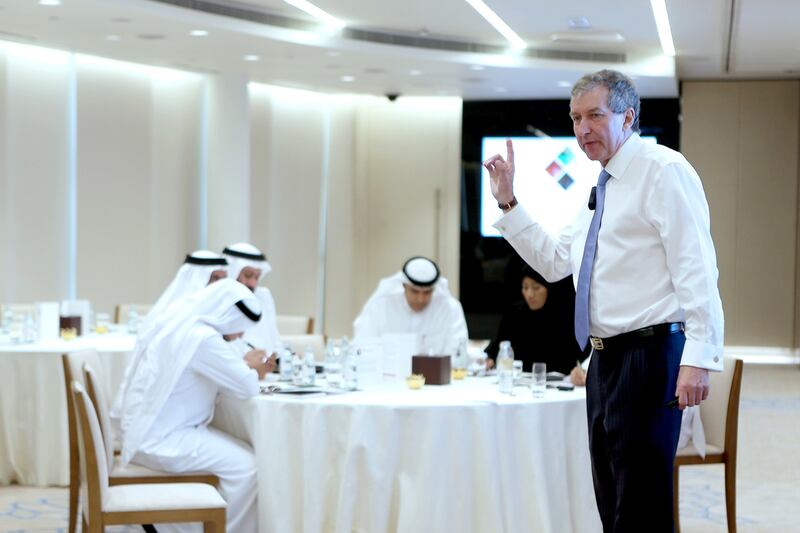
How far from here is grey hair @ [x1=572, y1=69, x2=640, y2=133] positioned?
3.12 metres

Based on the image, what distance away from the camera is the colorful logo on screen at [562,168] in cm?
1355

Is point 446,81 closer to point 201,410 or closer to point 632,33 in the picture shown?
point 632,33

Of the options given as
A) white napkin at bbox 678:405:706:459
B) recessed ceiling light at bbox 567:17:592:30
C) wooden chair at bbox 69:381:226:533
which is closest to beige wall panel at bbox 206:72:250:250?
recessed ceiling light at bbox 567:17:592:30

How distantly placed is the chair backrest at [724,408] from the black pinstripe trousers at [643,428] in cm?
225

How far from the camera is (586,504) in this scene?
4.82 meters

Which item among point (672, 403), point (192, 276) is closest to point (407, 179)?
point (192, 276)

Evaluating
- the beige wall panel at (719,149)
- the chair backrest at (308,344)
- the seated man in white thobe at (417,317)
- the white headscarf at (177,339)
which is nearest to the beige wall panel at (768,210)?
the beige wall panel at (719,149)

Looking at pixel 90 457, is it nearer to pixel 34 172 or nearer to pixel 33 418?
pixel 33 418

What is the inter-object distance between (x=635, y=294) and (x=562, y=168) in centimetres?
1062

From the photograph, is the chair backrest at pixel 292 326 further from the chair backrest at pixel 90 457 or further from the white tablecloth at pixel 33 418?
the chair backrest at pixel 90 457

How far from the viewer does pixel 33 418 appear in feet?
22.1

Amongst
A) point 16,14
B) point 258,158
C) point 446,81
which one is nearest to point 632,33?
point 446,81

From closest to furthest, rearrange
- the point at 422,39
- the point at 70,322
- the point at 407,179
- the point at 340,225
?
the point at 70,322
the point at 422,39
the point at 340,225
the point at 407,179

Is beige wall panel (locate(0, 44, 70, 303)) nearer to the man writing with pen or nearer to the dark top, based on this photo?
the man writing with pen
